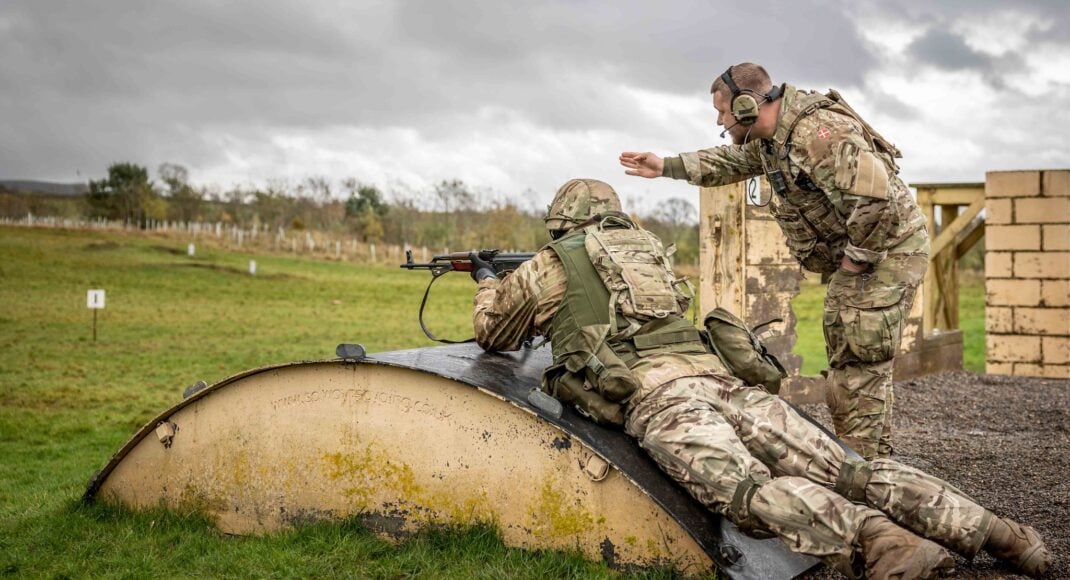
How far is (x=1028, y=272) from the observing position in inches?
481

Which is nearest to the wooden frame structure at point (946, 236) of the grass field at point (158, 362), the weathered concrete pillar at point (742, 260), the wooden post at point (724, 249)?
the weathered concrete pillar at point (742, 260)

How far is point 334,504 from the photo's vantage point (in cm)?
489

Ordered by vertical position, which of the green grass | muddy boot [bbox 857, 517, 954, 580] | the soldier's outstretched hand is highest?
the soldier's outstretched hand

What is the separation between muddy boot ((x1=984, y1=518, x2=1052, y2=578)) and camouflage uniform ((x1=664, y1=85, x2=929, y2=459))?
1.37m

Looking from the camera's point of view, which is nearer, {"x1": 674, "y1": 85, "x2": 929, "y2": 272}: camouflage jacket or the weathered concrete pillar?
{"x1": 674, "y1": 85, "x2": 929, "y2": 272}: camouflage jacket

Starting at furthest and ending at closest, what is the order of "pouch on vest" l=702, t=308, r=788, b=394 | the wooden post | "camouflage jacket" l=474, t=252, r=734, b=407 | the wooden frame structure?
the wooden frame structure < the wooden post < "pouch on vest" l=702, t=308, r=788, b=394 < "camouflage jacket" l=474, t=252, r=734, b=407

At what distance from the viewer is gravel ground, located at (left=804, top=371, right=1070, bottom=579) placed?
503 centimetres

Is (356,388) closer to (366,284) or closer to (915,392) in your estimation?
(915,392)

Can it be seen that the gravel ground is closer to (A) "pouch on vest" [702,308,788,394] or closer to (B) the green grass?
(A) "pouch on vest" [702,308,788,394]

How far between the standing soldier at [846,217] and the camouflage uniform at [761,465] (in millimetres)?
1027

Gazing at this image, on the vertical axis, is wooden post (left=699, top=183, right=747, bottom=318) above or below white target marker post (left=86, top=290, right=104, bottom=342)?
above

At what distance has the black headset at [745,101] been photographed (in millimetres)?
4984

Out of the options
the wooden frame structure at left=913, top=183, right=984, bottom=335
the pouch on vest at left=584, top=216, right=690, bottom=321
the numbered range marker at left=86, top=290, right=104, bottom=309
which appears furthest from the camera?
the numbered range marker at left=86, top=290, right=104, bottom=309

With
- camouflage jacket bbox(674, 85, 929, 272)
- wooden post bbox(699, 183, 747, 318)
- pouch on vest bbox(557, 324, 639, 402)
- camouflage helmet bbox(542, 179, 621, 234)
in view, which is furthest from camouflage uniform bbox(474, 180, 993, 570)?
wooden post bbox(699, 183, 747, 318)
